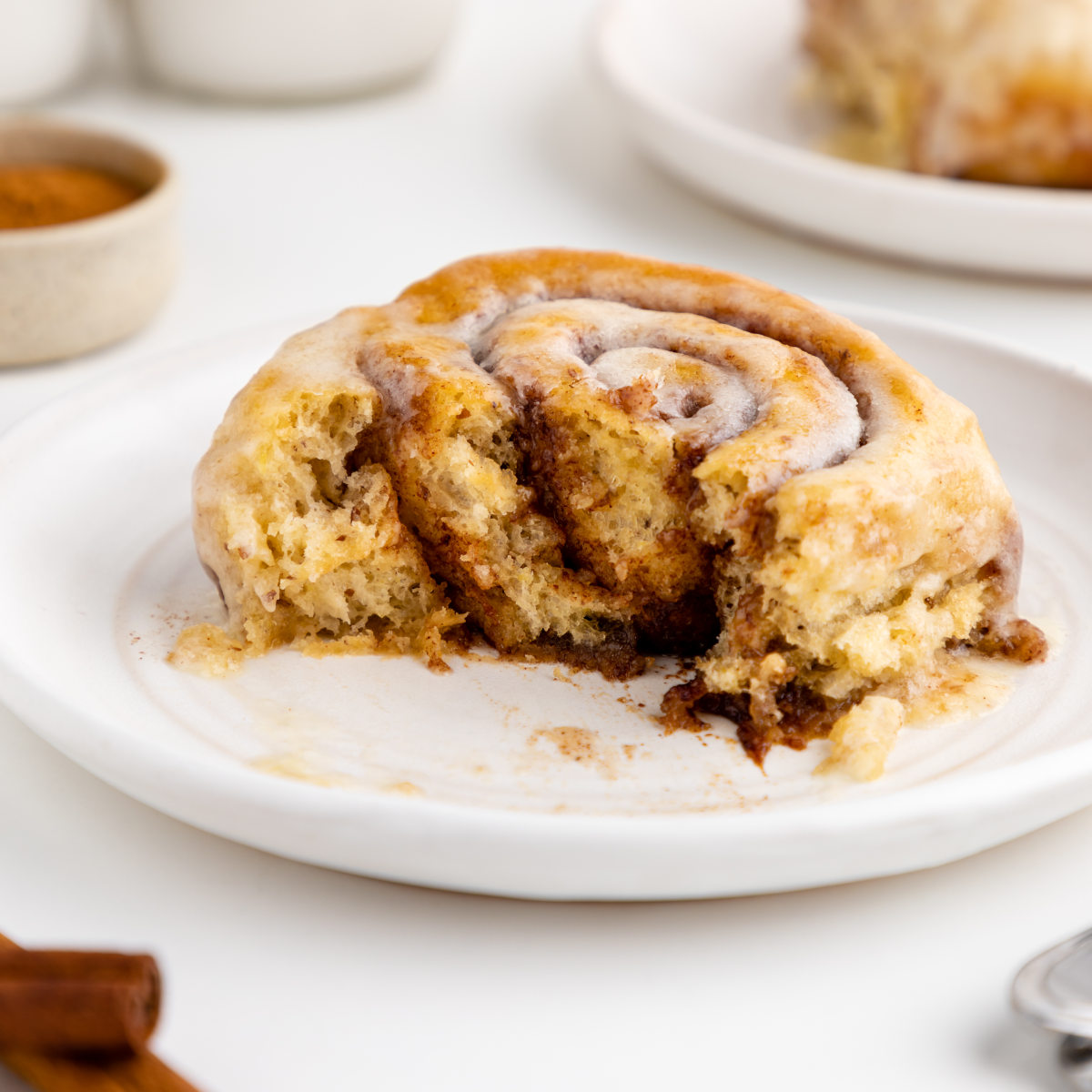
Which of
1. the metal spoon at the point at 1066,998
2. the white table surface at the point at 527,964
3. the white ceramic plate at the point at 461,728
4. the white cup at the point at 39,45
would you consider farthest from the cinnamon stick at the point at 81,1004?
the white cup at the point at 39,45

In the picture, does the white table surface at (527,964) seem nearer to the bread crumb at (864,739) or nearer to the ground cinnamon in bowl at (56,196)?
the bread crumb at (864,739)

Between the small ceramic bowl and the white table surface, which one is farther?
the small ceramic bowl

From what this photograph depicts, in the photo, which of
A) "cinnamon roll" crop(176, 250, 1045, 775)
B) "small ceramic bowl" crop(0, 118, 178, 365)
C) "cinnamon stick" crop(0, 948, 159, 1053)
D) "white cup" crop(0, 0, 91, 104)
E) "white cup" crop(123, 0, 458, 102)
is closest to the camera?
"cinnamon stick" crop(0, 948, 159, 1053)

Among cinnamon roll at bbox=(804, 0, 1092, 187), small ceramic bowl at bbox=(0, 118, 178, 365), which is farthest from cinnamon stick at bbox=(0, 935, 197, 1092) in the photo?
cinnamon roll at bbox=(804, 0, 1092, 187)

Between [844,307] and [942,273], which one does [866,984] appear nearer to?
[844,307]

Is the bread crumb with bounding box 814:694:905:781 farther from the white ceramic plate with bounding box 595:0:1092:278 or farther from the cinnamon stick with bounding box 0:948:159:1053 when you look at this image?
the white ceramic plate with bounding box 595:0:1092:278

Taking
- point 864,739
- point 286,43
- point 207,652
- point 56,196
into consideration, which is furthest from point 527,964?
point 286,43
